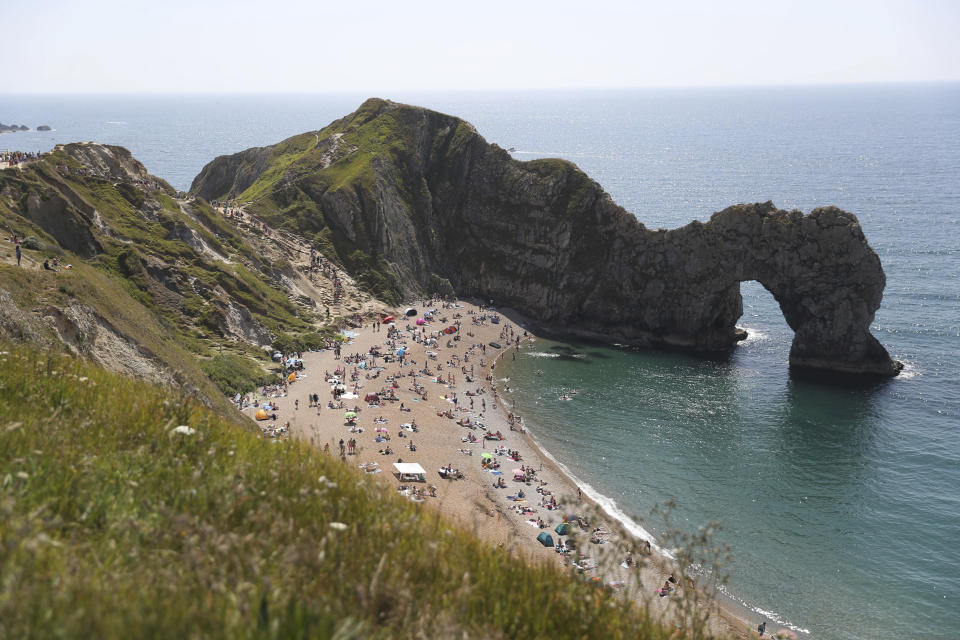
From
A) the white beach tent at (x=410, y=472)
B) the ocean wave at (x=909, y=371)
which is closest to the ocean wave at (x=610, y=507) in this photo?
the white beach tent at (x=410, y=472)

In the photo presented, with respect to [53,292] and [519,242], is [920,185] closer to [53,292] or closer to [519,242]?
[519,242]

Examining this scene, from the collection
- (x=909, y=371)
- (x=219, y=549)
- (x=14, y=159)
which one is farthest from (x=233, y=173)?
(x=219, y=549)

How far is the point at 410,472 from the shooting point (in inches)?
1881

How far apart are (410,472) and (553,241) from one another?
181ft

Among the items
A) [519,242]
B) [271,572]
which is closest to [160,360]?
[271,572]

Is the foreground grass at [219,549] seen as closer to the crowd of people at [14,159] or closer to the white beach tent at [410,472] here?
the white beach tent at [410,472]

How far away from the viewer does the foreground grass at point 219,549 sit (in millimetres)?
6555

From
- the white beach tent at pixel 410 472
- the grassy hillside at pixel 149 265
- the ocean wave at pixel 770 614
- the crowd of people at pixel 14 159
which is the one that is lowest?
the ocean wave at pixel 770 614

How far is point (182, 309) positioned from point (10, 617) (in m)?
62.8

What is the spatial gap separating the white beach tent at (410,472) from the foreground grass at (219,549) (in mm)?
36499

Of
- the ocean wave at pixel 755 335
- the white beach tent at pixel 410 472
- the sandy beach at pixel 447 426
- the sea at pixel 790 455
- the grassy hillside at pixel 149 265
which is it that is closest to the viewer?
the sea at pixel 790 455

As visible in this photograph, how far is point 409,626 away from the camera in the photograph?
8008mm

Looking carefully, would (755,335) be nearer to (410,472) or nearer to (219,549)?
(410,472)

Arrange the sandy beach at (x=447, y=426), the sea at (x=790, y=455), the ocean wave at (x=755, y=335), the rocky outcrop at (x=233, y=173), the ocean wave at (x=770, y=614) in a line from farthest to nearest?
the rocky outcrop at (x=233, y=173) → the ocean wave at (x=755, y=335) → the sandy beach at (x=447, y=426) → the sea at (x=790, y=455) → the ocean wave at (x=770, y=614)
